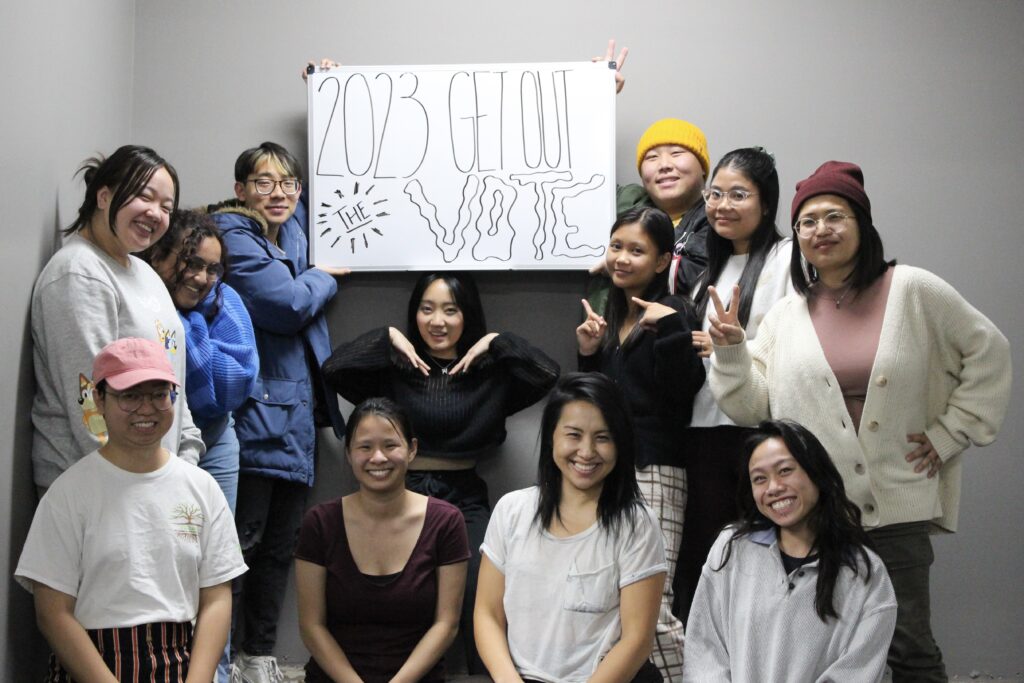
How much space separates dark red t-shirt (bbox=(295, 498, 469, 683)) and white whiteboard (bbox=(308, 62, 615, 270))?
1.02 m

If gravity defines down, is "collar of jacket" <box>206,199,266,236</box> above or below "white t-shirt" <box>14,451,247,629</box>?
above

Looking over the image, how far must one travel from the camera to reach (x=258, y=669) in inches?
118

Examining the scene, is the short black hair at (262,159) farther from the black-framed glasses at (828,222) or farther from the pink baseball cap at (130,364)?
the black-framed glasses at (828,222)

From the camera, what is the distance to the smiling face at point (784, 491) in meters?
2.18

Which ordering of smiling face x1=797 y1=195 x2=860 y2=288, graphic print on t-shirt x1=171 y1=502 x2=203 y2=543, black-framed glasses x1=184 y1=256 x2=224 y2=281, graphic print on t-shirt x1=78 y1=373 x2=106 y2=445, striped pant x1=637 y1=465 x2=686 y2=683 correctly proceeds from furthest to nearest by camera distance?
black-framed glasses x1=184 y1=256 x2=224 y2=281
striped pant x1=637 y1=465 x2=686 y2=683
smiling face x1=797 y1=195 x2=860 y2=288
graphic print on t-shirt x1=78 y1=373 x2=106 y2=445
graphic print on t-shirt x1=171 y1=502 x2=203 y2=543

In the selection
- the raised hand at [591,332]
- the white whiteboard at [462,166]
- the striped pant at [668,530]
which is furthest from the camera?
the white whiteboard at [462,166]

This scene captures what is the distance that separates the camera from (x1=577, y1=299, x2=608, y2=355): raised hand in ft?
9.17

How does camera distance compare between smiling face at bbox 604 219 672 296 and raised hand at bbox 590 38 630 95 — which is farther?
raised hand at bbox 590 38 630 95

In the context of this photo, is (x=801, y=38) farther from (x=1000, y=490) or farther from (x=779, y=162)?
Result: (x=1000, y=490)

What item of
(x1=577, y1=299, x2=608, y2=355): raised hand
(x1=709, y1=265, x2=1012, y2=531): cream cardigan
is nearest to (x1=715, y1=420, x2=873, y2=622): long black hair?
(x1=709, y1=265, x2=1012, y2=531): cream cardigan

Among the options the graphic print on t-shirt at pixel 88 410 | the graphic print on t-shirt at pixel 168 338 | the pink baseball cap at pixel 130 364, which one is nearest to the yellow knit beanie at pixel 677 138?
the graphic print on t-shirt at pixel 168 338

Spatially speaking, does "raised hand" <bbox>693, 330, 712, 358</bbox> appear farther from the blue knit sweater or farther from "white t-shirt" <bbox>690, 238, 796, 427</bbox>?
the blue knit sweater

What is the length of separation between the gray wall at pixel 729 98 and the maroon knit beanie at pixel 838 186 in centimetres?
86

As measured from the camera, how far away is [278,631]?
3184mm
